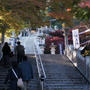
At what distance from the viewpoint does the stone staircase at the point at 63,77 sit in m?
13.3

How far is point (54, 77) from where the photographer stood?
1476 centimetres

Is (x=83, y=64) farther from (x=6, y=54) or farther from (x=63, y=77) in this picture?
(x=6, y=54)

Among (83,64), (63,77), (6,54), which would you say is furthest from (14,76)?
(6,54)

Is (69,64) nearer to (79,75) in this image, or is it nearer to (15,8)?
(79,75)

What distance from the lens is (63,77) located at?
48.4ft

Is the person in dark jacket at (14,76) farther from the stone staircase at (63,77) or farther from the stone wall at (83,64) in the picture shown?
the stone wall at (83,64)

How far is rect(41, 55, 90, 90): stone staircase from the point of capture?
43.8ft

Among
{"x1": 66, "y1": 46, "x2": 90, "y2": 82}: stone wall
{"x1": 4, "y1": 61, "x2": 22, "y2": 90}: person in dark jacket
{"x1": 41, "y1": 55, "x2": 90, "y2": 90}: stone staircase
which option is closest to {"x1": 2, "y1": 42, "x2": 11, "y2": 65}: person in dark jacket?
{"x1": 41, "y1": 55, "x2": 90, "y2": 90}: stone staircase

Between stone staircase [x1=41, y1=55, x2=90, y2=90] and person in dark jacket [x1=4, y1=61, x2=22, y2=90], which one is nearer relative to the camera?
Answer: person in dark jacket [x1=4, y1=61, x2=22, y2=90]

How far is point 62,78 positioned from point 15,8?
4558 millimetres

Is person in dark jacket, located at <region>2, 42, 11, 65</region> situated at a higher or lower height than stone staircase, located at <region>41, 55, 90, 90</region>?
higher

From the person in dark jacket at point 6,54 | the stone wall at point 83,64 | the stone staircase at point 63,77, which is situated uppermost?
the person in dark jacket at point 6,54

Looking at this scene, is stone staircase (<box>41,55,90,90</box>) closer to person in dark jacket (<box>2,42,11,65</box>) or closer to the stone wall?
the stone wall

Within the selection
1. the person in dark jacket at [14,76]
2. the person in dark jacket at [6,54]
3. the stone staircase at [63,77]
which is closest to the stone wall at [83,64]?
the stone staircase at [63,77]
